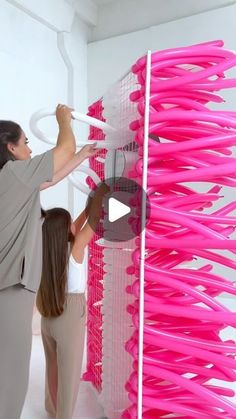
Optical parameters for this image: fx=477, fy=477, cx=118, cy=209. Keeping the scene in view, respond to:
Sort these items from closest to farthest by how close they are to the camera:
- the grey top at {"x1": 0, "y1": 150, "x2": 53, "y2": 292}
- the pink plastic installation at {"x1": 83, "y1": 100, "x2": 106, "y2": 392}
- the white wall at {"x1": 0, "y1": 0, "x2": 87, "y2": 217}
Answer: the grey top at {"x1": 0, "y1": 150, "x2": 53, "y2": 292} < the pink plastic installation at {"x1": 83, "y1": 100, "x2": 106, "y2": 392} < the white wall at {"x1": 0, "y1": 0, "x2": 87, "y2": 217}

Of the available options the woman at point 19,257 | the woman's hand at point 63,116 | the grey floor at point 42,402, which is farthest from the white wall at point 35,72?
the woman at point 19,257

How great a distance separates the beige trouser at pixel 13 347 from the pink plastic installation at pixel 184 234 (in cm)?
47

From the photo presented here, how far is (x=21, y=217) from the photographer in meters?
2.03

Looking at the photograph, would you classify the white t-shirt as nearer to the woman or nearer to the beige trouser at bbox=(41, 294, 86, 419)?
the beige trouser at bbox=(41, 294, 86, 419)

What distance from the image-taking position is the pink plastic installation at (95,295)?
2.85 m

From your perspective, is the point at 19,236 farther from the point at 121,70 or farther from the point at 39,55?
the point at 121,70

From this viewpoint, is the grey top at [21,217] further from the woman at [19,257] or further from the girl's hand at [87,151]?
the girl's hand at [87,151]

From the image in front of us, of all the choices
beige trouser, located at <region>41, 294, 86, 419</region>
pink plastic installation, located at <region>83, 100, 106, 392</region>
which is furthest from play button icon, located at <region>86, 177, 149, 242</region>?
beige trouser, located at <region>41, 294, 86, 419</region>

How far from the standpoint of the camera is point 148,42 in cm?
564

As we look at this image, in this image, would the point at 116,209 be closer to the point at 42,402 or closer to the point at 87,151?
the point at 87,151

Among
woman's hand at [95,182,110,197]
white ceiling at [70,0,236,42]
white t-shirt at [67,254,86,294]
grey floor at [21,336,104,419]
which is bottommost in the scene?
grey floor at [21,336,104,419]

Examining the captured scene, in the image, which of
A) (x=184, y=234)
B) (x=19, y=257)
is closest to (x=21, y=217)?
(x=19, y=257)

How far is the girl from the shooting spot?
7.84 feet

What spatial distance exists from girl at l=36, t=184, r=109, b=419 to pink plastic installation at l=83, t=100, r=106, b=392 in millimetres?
372
